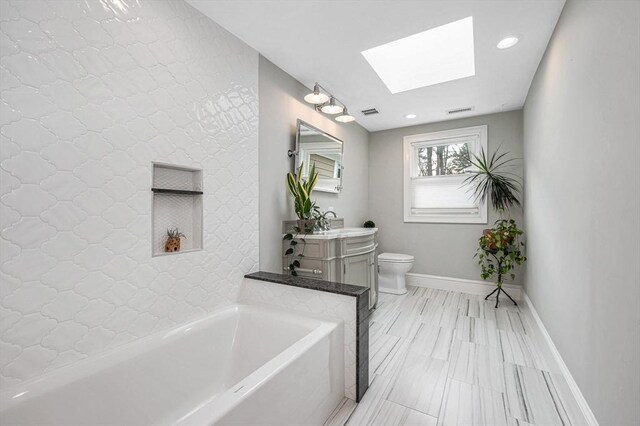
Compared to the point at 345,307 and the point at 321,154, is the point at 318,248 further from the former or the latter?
the point at 321,154

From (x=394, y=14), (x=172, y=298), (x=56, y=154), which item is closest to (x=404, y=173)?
(x=394, y=14)

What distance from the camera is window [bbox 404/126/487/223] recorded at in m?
3.74

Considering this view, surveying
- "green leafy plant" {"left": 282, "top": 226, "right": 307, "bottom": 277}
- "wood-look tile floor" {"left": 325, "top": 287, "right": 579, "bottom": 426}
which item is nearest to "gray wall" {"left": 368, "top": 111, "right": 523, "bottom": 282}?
"wood-look tile floor" {"left": 325, "top": 287, "right": 579, "bottom": 426}

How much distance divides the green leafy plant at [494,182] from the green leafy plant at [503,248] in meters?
0.26

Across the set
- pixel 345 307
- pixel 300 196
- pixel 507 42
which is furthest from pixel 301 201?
pixel 507 42

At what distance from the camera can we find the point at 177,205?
176 cm

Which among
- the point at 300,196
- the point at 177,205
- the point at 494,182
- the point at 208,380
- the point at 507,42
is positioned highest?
the point at 507,42

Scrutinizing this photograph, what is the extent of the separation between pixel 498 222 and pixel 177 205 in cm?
364

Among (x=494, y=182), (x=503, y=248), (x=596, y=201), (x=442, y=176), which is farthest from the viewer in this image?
(x=442, y=176)

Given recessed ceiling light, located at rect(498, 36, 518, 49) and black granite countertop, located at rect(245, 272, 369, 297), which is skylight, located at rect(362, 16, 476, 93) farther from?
black granite countertop, located at rect(245, 272, 369, 297)

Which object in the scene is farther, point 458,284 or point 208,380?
point 458,284

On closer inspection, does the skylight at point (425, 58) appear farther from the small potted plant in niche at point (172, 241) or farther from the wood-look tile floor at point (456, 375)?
the wood-look tile floor at point (456, 375)

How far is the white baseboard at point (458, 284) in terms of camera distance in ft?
11.3

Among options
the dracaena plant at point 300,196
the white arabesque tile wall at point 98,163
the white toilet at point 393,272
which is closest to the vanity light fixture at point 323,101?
the dracaena plant at point 300,196
